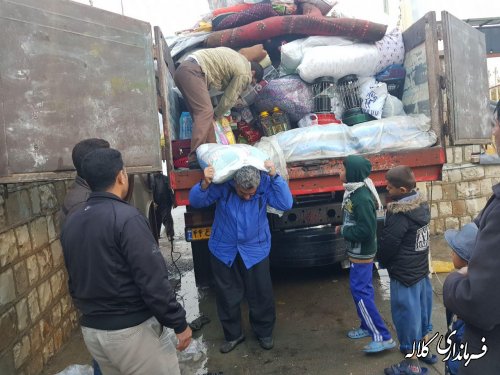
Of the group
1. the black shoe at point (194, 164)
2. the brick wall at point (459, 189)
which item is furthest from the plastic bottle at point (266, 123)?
the brick wall at point (459, 189)

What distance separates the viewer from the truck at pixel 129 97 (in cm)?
209

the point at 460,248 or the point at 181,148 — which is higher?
the point at 181,148

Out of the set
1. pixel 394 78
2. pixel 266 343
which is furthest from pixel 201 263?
pixel 394 78

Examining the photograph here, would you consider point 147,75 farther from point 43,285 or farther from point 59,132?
point 43,285

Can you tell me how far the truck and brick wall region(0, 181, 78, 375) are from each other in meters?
0.56

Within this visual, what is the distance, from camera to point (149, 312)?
1709 mm

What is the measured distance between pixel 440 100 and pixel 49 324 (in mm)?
3375

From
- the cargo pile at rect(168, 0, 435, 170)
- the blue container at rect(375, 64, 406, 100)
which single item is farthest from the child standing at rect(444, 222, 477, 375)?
the blue container at rect(375, 64, 406, 100)

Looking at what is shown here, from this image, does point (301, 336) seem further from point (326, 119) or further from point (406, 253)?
point (326, 119)

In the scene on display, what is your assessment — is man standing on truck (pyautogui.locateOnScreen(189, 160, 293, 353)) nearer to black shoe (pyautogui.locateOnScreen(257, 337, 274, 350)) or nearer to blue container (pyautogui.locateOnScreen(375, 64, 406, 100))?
black shoe (pyautogui.locateOnScreen(257, 337, 274, 350))

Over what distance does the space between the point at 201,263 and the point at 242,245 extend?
153cm

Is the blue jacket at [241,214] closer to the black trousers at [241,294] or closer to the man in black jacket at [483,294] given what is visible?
the black trousers at [241,294]

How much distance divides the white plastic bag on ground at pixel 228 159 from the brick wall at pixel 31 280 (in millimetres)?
1220

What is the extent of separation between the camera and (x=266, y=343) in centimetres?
306
